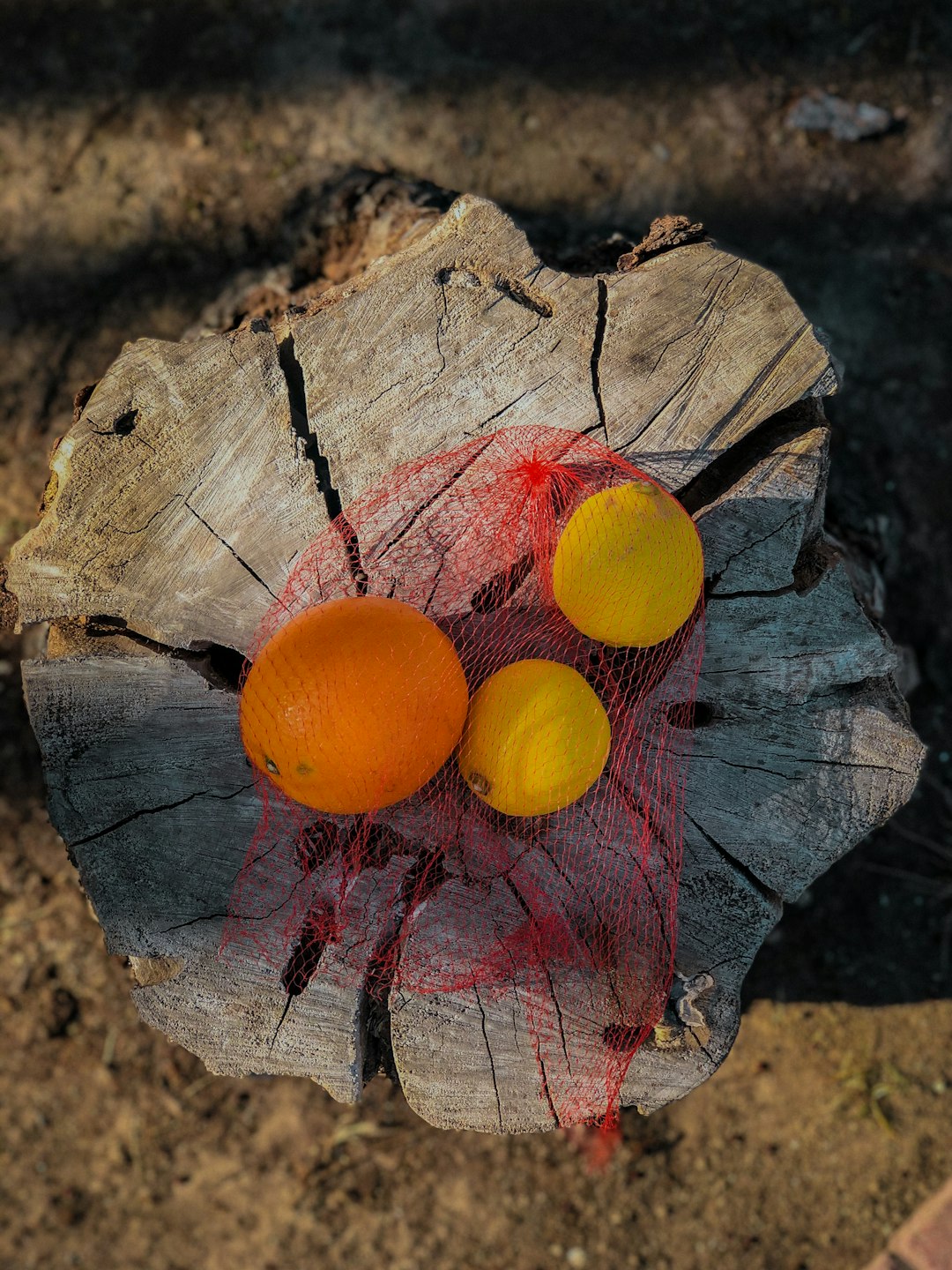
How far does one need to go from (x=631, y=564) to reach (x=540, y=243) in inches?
64.6

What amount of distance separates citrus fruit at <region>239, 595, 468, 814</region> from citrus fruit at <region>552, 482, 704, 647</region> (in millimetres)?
281

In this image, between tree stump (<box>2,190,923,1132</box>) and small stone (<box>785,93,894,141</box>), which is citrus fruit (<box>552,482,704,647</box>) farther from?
small stone (<box>785,93,894,141</box>)

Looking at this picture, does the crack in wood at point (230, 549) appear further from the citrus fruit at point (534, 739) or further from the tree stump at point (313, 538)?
the citrus fruit at point (534, 739)

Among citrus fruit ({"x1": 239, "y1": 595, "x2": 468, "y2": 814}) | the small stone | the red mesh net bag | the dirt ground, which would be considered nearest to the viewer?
citrus fruit ({"x1": 239, "y1": 595, "x2": 468, "y2": 814})

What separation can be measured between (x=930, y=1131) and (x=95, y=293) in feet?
12.5

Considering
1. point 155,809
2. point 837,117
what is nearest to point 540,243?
point 837,117

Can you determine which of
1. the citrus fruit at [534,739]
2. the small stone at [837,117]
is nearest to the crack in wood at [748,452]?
the citrus fruit at [534,739]

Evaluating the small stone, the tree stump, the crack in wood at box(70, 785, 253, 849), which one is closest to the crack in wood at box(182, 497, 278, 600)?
the tree stump

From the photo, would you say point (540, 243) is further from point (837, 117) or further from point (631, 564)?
point (631, 564)

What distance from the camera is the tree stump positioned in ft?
6.20

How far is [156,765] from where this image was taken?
6.24 feet

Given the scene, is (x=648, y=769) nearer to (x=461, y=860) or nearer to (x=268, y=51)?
(x=461, y=860)

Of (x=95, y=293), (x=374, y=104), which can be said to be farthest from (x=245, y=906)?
(x=374, y=104)

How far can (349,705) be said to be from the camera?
5.16ft
